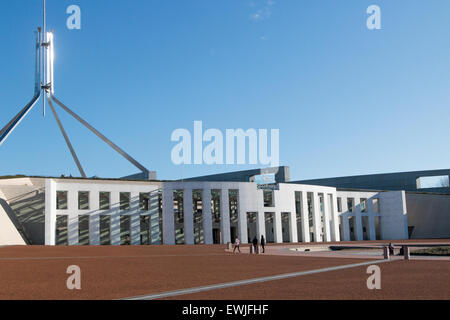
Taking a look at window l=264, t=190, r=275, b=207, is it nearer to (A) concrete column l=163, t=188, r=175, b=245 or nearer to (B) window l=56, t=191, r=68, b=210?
(A) concrete column l=163, t=188, r=175, b=245

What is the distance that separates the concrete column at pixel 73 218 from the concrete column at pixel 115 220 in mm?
3767

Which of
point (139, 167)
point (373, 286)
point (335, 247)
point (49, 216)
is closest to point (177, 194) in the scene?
point (139, 167)

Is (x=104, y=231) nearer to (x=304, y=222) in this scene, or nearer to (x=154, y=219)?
(x=154, y=219)

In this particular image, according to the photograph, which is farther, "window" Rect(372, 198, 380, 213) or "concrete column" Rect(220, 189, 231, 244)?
"window" Rect(372, 198, 380, 213)

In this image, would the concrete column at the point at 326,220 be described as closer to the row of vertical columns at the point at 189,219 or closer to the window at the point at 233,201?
the window at the point at 233,201

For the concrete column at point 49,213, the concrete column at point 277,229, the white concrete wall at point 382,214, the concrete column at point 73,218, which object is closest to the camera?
the concrete column at point 49,213

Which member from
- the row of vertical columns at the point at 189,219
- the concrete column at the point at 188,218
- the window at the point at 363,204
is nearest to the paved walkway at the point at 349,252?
the row of vertical columns at the point at 189,219

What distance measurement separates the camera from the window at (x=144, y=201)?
180ft

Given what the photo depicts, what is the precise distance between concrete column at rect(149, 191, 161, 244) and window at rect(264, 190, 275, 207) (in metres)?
13.7

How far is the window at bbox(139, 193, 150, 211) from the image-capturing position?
54734mm

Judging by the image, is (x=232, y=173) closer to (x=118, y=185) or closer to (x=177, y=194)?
(x=177, y=194)

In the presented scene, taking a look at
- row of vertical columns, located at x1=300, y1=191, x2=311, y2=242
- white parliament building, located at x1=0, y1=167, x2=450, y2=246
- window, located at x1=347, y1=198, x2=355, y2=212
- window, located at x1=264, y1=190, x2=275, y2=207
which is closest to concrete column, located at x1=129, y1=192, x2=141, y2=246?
white parliament building, located at x1=0, y1=167, x2=450, y2=246

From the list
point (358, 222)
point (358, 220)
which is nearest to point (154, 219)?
point (358, 222)
